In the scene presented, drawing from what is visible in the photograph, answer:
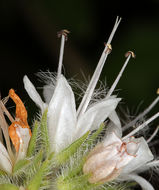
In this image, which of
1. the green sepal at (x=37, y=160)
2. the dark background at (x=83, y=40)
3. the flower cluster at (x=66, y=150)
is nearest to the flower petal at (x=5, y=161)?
the flower cluster at (x=66, y=150)

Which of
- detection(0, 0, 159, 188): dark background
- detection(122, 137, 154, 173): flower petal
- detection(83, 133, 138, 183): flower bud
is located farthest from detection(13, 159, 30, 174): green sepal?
detection(0, 0, 159, 188): dark background

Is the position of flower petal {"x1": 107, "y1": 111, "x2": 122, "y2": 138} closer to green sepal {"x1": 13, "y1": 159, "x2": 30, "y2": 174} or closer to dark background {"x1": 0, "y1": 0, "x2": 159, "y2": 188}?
green sepal {"x1": 13, "y1": 159, "x2": 30, "y2": 174}

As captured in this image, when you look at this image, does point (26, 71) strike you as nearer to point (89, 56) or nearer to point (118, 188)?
point (89, 56)

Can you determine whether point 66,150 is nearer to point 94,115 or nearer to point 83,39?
point 94,115

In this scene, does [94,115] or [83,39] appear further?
[83,39]

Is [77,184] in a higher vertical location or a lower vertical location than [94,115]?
lower

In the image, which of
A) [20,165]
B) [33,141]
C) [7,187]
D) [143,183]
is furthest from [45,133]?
[143,183]

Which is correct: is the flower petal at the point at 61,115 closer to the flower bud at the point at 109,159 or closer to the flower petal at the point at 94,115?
the flower petal at the point at 94,115
